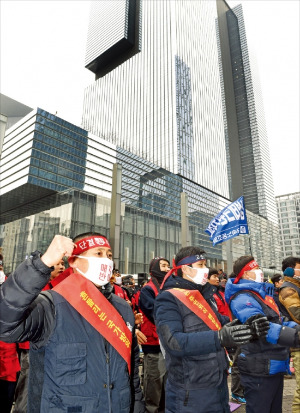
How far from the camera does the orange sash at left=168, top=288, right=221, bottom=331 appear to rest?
2.73 m

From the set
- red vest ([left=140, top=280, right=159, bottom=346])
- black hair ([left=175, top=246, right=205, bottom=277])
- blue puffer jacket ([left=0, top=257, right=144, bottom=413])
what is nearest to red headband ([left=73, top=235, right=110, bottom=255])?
blue puffer jacket ([left=0, top=257, right=144, bottom=413])

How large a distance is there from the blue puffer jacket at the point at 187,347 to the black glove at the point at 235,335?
110 millimetres

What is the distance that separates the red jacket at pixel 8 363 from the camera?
4133mm

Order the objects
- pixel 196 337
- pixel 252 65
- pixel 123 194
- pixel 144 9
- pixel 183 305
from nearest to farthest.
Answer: pixel 196 337
pixel 183 305
pixel 123 194
pixel 144 9
pixel 252 65

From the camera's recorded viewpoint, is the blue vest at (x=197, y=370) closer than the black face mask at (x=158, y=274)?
Yes

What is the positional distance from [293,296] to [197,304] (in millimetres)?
1896

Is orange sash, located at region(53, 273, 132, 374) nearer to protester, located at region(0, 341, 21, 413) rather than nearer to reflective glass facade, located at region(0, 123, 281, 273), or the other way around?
protester, located at region(0, 341, 21, 413)

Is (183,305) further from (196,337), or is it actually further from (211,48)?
(211,48)

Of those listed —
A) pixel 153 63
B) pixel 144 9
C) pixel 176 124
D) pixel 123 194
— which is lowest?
pixel 123 194

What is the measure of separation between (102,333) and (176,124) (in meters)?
98.2

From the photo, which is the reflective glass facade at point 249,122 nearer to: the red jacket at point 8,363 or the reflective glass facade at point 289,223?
the reflective glass facade at point 289,223

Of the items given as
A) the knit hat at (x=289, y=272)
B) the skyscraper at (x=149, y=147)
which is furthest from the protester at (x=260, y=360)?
the skyscraper at (x=149, y=147)

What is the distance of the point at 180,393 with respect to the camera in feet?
8.11

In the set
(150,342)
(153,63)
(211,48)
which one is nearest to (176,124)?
(153,63)
